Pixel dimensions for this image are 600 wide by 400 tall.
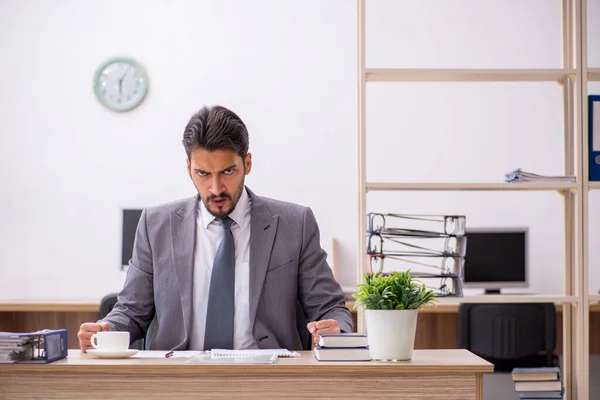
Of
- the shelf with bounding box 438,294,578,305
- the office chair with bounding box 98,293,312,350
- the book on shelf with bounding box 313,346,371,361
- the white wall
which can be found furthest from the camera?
the white wall

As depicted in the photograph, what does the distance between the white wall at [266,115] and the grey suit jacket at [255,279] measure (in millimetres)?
2629

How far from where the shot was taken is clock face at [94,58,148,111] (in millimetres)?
5258

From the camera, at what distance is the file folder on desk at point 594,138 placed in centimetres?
317

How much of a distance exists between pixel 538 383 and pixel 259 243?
137cm

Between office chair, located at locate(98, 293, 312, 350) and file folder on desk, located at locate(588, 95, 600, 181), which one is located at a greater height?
file folder on desk, located at locate(588, 95, 600, 181)

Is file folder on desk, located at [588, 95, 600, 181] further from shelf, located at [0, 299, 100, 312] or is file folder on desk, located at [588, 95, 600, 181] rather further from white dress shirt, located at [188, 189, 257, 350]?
shelf, located at [0, 299, 100, 312]

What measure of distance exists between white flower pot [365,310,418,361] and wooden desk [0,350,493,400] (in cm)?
4

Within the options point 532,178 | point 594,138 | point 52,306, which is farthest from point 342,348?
point 52,306

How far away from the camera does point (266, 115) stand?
5.20m

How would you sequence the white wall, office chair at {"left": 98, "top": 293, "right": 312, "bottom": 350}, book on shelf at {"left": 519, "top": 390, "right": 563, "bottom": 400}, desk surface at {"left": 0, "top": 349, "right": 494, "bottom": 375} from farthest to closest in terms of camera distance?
the white wall, book on shelf at {"left": 519, "top": 390, "right": 563, "bottom": 400}, office chair at {"left": 98, "top": 293, "right": 312, "bottom": 350}, desk surface at {"left": 0, "top": 349, "right": 494, "bottom": 375}

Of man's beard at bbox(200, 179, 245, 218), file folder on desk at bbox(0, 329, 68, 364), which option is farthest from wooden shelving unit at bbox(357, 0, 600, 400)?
file folder on desk at bbox(0, 329, 68, 364)

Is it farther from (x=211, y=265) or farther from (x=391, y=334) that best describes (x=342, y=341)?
(x=211, y=265)

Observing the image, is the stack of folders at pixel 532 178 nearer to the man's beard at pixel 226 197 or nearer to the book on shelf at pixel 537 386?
the book on shelf at pixel 537 386

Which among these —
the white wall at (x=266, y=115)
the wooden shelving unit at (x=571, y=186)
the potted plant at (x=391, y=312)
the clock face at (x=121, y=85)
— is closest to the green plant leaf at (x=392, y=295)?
the potted plant at (x=391, y=312)
